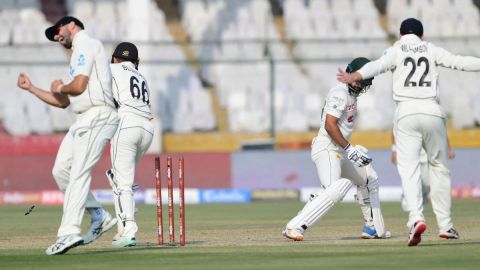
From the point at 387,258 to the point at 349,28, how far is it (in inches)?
677

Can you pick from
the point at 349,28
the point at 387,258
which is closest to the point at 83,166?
the point at 387,258

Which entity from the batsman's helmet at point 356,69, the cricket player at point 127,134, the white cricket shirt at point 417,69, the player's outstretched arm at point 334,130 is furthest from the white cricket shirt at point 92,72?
the batsman's helmet at point 356,69

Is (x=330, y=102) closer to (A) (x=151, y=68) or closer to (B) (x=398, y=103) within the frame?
(B) (x=398, y=103)

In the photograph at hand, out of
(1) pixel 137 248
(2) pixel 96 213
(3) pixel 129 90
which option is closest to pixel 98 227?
(2) pixel 96 213

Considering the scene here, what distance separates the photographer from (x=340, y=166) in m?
11.0

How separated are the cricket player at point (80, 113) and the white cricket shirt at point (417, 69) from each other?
2094mm

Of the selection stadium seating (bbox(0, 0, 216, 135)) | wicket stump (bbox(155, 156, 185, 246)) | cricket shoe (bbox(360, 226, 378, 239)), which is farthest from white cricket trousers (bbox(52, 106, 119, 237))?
stadium seating (bbox(0, 0, 216, 135))

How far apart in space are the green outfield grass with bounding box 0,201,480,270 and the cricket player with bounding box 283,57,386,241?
19 cm

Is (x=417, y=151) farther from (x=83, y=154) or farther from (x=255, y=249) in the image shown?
(x=83, y=154)

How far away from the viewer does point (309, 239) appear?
432 inches

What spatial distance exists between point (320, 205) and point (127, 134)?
67.8 inches

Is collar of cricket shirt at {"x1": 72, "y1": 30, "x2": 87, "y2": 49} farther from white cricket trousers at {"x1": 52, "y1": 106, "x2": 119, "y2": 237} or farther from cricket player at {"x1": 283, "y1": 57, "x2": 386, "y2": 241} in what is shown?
cricket player at {"x1": 283, "y1": 57, "x2": 386, "y2": 241}

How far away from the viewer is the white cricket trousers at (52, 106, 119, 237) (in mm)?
9336

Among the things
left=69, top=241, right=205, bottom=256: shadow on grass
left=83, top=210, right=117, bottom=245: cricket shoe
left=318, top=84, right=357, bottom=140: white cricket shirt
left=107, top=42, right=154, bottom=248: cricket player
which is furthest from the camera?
left=318, top=84, right=357, bottom=140: white cricket shirt
